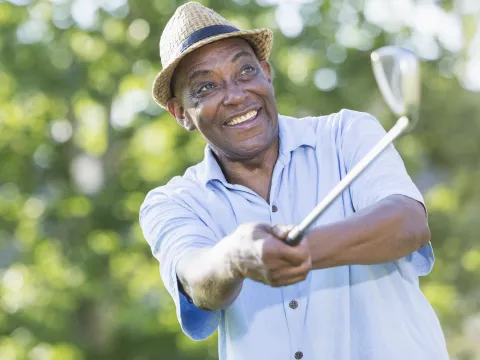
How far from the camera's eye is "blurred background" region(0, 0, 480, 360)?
13.9 metres

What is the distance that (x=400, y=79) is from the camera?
7.29 feet

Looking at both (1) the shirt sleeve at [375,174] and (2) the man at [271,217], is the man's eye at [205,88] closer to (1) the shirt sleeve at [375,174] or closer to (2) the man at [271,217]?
(2) the man at [271,217]

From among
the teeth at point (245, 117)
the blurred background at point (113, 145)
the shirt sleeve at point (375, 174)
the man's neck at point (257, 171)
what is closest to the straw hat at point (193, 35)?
the teeth at point (245, 117)

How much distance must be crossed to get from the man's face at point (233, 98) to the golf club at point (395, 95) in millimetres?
1020

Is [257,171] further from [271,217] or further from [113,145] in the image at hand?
[113,145]

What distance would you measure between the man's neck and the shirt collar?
0.04 metres

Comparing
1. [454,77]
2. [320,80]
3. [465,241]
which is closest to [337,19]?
[320,80]

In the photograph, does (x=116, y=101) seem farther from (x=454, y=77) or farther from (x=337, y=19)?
(x=454, y=77)

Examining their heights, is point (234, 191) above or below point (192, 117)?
below

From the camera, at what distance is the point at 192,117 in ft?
A: 11.4

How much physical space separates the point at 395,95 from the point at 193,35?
122 centimetres

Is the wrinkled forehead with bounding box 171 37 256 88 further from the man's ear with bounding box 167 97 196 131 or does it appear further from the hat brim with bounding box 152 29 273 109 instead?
the man's ear with bounding box 167 97 196 131

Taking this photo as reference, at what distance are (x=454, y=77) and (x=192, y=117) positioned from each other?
43.7ft

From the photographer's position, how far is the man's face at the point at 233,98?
10.8 ft
